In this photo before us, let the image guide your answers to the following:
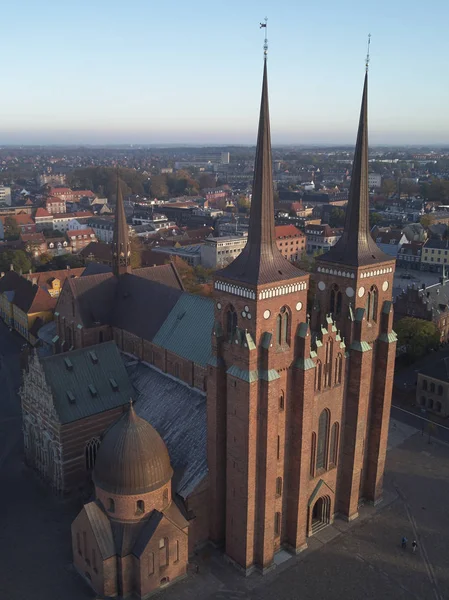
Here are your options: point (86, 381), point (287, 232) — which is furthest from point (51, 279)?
point (287, 232)

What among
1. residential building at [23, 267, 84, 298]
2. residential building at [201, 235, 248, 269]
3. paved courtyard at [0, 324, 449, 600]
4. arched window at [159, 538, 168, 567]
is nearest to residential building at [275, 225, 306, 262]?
residential building at [201, 235, 248, 269]

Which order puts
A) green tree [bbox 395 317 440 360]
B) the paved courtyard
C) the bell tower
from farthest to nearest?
green tree [bbox 395 317 440 360] < the paved courtyard < the bell tower

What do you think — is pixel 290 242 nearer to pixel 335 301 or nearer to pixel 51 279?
pixel 51 279

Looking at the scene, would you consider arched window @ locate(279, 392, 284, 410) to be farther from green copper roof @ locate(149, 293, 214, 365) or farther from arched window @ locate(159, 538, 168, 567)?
arched window @ locate(159, 538, 168, 567)

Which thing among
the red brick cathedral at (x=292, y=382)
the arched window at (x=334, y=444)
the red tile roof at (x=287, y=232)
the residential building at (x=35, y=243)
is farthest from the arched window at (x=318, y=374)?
the red tile roof at (x=287, y=232)

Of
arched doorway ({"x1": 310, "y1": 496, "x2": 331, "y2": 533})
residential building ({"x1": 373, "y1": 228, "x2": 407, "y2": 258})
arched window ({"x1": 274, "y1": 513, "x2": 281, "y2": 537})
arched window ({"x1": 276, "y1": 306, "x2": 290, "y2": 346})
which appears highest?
arched window ({"x1": 276, "y1": 306, "x2": 290, "y2": 346})

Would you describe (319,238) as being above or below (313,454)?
below
